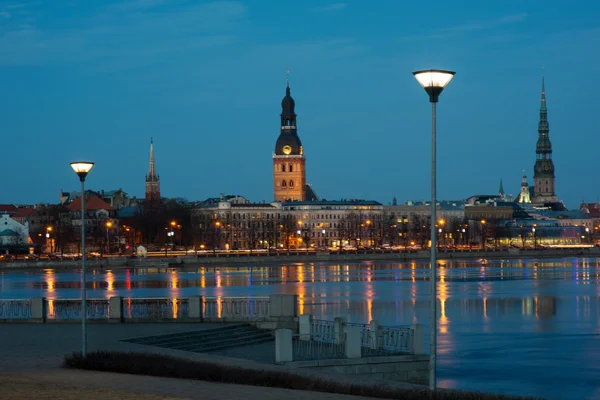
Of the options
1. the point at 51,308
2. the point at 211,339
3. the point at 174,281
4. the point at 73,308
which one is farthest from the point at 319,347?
the point at 174,281

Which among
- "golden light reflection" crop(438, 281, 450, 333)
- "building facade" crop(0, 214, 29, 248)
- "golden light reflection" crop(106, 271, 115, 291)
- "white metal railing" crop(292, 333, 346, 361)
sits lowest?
"golden light reflection" crop(106, 271, 115, 291)

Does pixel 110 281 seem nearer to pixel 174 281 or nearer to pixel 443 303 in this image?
pixel 174 281

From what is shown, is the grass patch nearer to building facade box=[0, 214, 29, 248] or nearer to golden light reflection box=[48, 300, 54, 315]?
golden light reflection box=[48, 300, 54, 315]

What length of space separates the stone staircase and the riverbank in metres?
85.4

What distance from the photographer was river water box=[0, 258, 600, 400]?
106 ft

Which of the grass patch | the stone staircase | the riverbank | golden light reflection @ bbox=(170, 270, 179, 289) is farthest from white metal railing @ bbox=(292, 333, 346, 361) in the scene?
the riverbank

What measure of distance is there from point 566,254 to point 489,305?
103m

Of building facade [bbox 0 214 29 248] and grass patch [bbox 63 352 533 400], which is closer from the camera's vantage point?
grass patch [bbox 63 352 533 400]

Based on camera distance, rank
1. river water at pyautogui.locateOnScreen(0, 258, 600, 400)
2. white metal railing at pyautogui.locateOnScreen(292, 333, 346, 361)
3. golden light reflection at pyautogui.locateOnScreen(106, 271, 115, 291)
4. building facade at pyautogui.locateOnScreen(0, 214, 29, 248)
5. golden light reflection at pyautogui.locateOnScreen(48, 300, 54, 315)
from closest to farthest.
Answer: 1. white metal railing at pyautogui.locateOnScreen(292, 333, 346, 361)
2. river water at pyautogui.locateOnScreen(0, 258, 600, 400)
3. golden light reflection at pyautogui.locateOnScreen(48, 300, 54, 315)
4. golden light reflection at pyautogui.locateOnScreen(106, 271, 115, 291)
5. building facade at pyautogui.locateOnScreen(0, 214, 29, 248)

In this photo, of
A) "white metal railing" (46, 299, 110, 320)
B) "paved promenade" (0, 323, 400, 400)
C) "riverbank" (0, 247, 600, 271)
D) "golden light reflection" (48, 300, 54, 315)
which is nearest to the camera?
"paved promenade" (0, 323, 400, 400)

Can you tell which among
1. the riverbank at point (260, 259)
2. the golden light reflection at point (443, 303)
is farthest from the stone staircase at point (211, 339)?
the riverbank at point (260, 259)

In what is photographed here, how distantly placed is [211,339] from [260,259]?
104 metres

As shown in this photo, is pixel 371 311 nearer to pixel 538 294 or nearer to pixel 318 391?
pixel 538 294

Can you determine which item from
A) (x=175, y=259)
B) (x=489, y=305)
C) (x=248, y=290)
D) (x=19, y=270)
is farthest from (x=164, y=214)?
(x=489, y=305)
